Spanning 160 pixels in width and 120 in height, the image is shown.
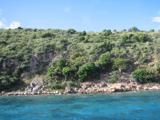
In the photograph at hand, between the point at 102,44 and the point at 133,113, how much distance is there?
40710mm

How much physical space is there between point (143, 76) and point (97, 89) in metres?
8.82

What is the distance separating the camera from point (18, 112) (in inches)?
1853

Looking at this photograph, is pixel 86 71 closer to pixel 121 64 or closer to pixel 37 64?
pixel 121 64

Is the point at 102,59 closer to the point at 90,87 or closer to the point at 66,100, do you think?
the point at 90,87

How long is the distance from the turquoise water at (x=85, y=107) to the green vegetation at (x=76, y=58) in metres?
10.1

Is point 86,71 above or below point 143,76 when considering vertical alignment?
above

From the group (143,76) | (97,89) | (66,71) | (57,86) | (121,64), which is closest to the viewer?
(97,89)

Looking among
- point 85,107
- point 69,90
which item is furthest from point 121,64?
point 85,107

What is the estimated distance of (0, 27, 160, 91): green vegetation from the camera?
236 feet

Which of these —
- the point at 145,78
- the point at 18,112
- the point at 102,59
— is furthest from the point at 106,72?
the point at 18,112

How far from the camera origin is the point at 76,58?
255 feet

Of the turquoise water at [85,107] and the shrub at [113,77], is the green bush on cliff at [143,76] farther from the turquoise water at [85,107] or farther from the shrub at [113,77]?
the turquoise water at [85,107]

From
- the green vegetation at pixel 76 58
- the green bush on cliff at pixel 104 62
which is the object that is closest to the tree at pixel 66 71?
the green vegetation at pixel 76 58

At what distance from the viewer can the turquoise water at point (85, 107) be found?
41503 millimetres
